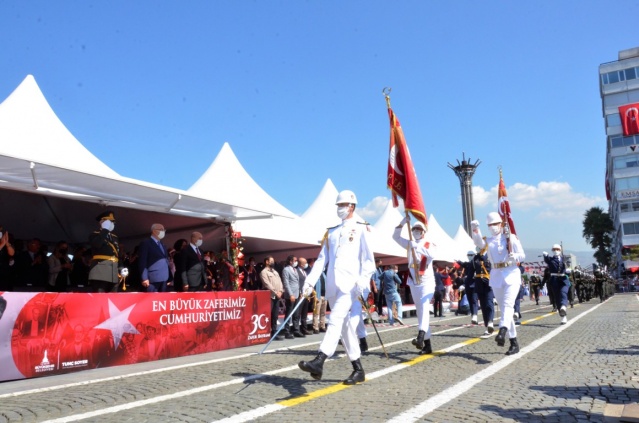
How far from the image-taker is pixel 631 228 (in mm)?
86688

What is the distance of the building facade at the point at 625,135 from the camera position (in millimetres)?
85438

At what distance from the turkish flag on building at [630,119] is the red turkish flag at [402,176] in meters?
86.7

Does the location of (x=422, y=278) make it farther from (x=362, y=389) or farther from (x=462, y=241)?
(x=462, y=241)

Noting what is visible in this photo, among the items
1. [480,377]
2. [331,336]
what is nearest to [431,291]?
[480,377]

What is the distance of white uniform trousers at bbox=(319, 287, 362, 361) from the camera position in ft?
20.8

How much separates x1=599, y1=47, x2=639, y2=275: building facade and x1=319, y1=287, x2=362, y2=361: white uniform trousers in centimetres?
9036

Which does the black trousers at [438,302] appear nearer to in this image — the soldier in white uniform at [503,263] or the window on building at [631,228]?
the soldier in white uniform at [503,263]

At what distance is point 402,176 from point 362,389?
4.53 meters

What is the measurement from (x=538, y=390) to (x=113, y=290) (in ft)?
24.9

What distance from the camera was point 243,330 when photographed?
12.0m

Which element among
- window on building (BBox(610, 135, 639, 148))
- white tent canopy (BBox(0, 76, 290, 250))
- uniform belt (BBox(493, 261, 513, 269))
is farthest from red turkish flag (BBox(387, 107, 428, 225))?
window on building (BBox(610, 135, 639, 148))

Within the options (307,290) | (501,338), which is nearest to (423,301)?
(501,338)

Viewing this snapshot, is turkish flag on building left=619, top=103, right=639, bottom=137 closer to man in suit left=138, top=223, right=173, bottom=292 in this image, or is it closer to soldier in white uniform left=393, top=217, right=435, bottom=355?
soldier in white uniform left=393, top=217, right=435, bottom=355

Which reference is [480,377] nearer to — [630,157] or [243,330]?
[243,330]
